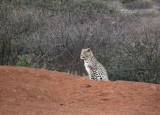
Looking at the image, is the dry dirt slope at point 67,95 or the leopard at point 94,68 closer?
the dry dirt slope at point 67,95

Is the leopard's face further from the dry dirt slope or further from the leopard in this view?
the dry dirt slope

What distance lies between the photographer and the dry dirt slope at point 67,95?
6.86m

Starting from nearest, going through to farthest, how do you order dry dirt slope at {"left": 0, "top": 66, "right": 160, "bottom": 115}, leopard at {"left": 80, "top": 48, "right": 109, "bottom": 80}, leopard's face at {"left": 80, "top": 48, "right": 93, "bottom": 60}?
dry dirt slope at {"left": 0, "top": 66, "right": 160, "bottom": 115}, leopard at {"left": 80, "top": 48, "right": 109, "bottom": 80}, leopard's face at {"left": 80, "top": 48, "right": 93, "bottom": 60}

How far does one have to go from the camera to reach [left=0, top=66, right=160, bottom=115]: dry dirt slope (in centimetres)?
686

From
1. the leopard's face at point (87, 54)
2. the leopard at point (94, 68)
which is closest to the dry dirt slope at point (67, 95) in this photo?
the leopard at point (94, 68)

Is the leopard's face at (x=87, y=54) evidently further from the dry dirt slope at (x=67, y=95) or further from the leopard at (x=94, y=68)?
the dry dirt slope at (x=67, y=95)

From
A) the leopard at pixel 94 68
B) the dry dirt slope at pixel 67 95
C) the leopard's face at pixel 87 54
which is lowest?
the leopard at pixel 94 68

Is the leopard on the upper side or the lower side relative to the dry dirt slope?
lower

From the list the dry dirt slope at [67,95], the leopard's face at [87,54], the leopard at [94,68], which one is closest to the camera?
the dry dirt slope at [67,95]

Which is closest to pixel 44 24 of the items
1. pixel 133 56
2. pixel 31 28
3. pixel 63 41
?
pixel 31 28

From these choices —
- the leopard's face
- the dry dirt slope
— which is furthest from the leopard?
the dry dirt slope

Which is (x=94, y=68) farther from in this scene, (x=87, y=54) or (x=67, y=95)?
(x=67, y=95)

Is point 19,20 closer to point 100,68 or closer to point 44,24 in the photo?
point 44,24

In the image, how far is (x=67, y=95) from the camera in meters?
7.84
